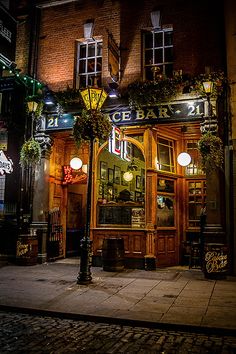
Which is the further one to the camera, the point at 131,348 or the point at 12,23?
the point at 12,23

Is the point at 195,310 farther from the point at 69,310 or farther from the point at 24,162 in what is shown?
the point at 24,162

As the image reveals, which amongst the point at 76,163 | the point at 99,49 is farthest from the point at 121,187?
the point at 99,49

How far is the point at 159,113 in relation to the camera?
11.0 m

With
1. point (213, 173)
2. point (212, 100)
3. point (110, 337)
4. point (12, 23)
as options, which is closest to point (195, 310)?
point (110, 337)

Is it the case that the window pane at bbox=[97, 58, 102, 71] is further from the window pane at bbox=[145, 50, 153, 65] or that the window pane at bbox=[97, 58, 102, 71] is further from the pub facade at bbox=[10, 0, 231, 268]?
the window pane at bbox=[145, 50, 153, 65]

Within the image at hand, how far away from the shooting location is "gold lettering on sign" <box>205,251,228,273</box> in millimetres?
9336

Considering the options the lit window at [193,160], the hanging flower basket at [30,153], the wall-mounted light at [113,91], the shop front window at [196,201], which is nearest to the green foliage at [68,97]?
the wall-mounted light at [113,91]

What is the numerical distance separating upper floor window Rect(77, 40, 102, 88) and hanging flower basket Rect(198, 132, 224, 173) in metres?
4.98

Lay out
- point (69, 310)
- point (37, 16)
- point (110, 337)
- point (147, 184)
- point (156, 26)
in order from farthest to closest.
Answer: point (37, 16) → point (156, 26) → point (147, 184) → point (69, 310) → point (110, 337)

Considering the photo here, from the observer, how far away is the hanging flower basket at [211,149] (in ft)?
31.4

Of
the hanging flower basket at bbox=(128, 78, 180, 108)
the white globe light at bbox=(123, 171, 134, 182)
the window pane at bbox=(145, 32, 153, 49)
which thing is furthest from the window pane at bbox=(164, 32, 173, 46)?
the white globe light at bbox=(123, 171, 134, 182)

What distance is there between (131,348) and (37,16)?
1288cm

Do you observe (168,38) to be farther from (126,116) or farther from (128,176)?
(128,176)

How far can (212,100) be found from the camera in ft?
34.0
